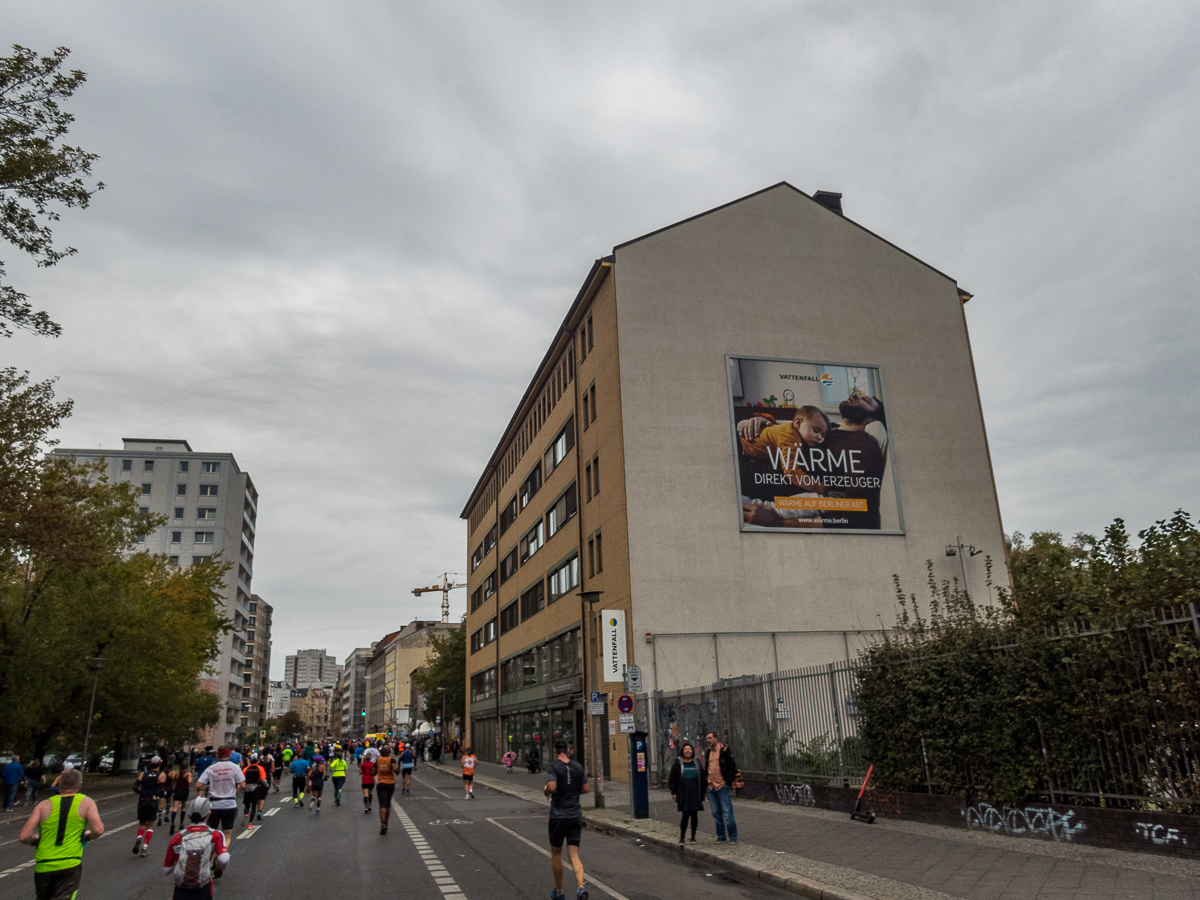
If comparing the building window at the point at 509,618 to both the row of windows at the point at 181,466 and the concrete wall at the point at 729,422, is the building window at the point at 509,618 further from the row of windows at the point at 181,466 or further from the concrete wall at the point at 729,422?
the row of windows at the point at 181,466

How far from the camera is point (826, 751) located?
1784cm

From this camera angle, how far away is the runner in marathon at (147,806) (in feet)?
49.1

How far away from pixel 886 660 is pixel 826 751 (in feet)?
10.1

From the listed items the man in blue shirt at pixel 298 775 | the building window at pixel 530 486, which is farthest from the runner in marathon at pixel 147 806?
the building window at pixel 530 486

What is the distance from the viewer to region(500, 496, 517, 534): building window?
54.8m

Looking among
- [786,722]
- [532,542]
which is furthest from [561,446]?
[786,722]

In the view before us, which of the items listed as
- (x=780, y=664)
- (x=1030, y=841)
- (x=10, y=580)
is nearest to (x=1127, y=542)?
(x=1030, y=841)

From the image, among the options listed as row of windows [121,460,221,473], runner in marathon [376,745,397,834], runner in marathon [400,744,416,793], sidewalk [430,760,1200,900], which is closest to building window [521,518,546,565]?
runner in marathon [400,744,416,793]

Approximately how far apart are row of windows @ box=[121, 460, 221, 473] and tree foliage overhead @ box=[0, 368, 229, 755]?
51.4 meters

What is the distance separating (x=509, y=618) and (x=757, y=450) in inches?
1063

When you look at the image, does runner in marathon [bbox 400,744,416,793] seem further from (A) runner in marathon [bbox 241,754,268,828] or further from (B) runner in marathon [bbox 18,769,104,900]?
(B) runner in marathon [bbox 18,769,104,900]

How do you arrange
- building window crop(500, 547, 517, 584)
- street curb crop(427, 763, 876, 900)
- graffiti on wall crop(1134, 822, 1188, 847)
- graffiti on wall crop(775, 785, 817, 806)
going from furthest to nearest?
building window crop(500, 547, 517, 584) → graffiti on wall crop(775, 785, 817, 806) → graffiti on wall crop(1134, 822, 1188, 847) → street curb crop(427, 763, 876, 900)

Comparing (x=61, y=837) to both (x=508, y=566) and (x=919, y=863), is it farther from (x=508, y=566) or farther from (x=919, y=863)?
(x=508, y=566)

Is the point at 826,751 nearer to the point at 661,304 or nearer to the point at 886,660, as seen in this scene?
the point at 886,660
